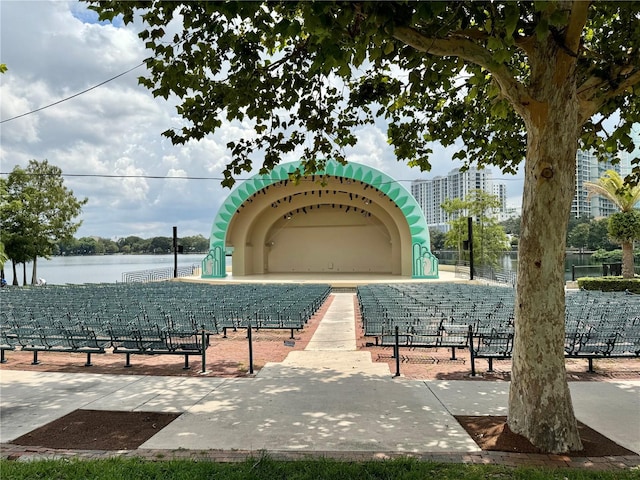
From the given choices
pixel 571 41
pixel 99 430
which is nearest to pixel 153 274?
pixel 99 430

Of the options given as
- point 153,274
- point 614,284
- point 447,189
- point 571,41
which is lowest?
point 614,284

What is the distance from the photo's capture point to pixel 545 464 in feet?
13.3

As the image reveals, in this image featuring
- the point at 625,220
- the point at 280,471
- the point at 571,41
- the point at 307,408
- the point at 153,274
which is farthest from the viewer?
the point at 153,274

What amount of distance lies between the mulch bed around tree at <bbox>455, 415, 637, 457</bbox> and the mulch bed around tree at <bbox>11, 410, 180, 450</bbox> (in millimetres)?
3638

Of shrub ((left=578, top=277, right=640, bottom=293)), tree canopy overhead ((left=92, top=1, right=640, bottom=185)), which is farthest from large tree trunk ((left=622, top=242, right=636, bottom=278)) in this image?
tree canopy overhead ((left=92, top=1, right=640, bottom=185))

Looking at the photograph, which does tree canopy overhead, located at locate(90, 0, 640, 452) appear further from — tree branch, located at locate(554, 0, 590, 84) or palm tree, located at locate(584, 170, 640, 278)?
palm tree, located at locate(584, 170, 640, 278)

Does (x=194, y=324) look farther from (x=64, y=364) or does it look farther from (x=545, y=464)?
(x=545, y=464)

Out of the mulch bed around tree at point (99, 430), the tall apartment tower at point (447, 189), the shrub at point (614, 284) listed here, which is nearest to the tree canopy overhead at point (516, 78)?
the mulch bed around tree at point (99, 430)

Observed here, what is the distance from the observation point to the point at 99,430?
492 centimetres

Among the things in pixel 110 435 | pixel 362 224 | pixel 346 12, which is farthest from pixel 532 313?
pixel 362 224

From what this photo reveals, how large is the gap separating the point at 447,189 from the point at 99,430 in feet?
142

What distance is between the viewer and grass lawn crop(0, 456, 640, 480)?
3.63 meters

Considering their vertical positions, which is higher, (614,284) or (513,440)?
(614,284)

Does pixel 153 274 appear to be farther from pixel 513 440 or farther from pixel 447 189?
pixel 513 440
